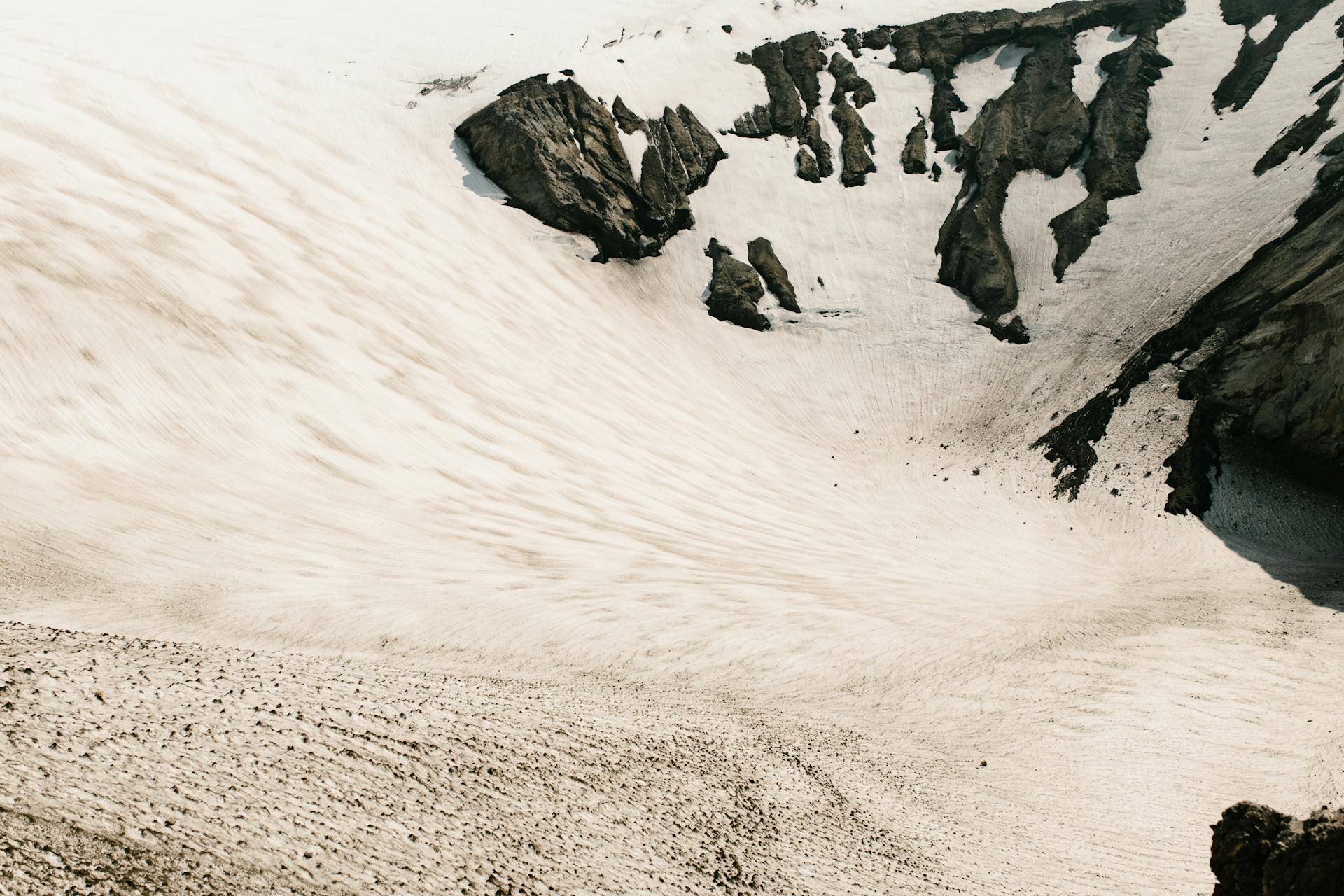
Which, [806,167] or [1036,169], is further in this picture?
[806,167]

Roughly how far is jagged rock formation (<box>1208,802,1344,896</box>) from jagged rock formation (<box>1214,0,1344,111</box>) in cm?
5363

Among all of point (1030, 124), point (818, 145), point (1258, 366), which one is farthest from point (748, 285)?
point (1030, 124)

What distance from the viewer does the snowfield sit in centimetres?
511

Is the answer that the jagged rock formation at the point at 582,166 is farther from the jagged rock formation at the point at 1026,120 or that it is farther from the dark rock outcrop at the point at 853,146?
the jagged rock formation at the point at 1026,120

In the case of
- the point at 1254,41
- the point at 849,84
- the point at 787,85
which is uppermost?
the point at 1254,41

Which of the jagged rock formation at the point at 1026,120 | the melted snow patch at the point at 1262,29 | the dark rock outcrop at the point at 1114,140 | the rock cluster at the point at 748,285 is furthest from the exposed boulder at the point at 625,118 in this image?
the melted snow patch at the point at 1262,29

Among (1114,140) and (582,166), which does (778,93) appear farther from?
(1114,140)

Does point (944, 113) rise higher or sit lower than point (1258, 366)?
higher

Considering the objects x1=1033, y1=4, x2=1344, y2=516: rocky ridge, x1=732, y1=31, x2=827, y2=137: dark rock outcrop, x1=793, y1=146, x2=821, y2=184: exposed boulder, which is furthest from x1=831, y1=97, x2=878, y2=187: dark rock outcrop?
x1=1033, y1=4, x2=1344, y2=516: rocky ridge

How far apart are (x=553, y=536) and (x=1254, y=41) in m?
59.7

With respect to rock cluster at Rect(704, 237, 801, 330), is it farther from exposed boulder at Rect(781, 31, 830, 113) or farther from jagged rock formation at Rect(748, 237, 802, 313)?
exposed boulder at Rect(781, 31, 830, 113)

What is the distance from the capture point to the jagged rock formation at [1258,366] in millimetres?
24141

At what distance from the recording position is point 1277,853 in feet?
15.9

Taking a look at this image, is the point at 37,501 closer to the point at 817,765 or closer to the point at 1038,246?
the point at 817,765
